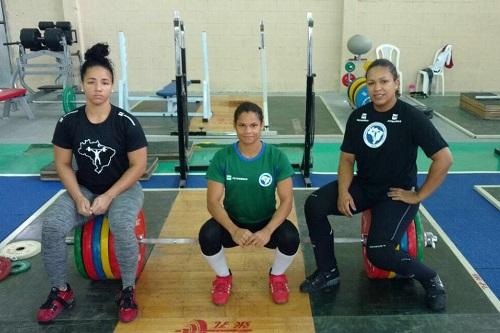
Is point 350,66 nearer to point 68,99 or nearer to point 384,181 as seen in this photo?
point 68,99

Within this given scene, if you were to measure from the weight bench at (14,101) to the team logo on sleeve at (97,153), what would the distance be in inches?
159

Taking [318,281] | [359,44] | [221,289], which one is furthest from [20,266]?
[359,44]

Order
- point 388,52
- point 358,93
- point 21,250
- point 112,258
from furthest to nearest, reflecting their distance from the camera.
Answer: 1. point 388,52
2. point 358,93
3. point 21,250
4. point 112,258

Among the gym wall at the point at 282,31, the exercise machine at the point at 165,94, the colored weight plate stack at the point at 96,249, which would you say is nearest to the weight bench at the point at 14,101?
the exercise machine at the point at 165,94

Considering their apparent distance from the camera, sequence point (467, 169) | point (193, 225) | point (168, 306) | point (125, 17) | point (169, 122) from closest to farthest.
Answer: point (168, 306) < point (193, 225) < point (467, 169) < point (169, 122) < point (125, 17)

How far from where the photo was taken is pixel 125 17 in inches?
307

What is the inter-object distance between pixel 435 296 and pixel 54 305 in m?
1.80

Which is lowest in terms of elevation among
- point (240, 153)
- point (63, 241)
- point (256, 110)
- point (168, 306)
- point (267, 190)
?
point (168, 306)

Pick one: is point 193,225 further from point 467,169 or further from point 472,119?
point 472,119

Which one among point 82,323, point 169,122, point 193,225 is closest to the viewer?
point 82,323

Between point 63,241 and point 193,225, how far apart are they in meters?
1.10

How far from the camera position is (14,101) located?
6844mm

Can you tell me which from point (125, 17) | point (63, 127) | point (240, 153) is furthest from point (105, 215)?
point (125, 17)

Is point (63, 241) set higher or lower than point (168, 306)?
higher
